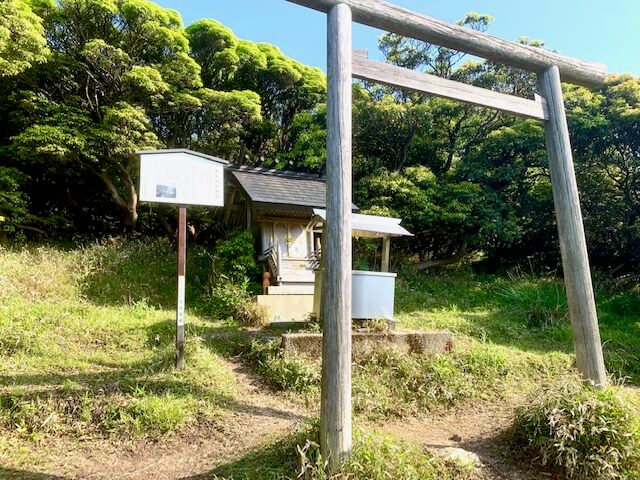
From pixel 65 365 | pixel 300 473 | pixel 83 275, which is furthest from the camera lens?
pixel 83 275

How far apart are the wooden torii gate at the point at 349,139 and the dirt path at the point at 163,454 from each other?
1.14 metres

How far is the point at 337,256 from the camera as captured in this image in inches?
116

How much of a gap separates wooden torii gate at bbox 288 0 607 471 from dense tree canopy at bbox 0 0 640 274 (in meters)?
7.23

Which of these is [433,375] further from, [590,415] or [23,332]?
[23,332]

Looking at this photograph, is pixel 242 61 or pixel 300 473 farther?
pixel 242 61

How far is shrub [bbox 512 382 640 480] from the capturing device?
3.21m

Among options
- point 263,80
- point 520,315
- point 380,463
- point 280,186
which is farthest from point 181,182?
point 263,80

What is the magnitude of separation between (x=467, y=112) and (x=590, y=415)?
11634 mm

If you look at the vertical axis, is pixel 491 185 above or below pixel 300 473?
above

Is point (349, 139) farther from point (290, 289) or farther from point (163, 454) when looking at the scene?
point (290, 289)

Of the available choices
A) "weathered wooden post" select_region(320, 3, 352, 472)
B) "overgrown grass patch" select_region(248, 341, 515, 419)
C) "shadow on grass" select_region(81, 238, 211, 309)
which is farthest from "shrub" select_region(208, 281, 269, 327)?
"weathered wooden post" select_region(320, 3, 352, 472)

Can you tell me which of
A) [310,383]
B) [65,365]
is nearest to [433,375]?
[310,383]

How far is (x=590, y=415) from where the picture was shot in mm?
3398

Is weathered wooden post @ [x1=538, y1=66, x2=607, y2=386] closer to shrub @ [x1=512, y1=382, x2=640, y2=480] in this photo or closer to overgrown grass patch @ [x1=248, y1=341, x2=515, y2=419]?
shrub @ [x1=512, y1=382, x2=640, y2=480]
